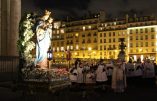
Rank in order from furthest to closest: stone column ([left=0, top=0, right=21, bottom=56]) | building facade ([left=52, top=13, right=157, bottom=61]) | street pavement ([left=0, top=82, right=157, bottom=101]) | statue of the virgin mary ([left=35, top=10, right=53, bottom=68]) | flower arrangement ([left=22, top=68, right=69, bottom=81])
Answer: building facade ([left=52, top=13, right=157, bottom=61]), stone column ([left=0, top=0, right=21, bottom=56]), statue of the virgin mary ([left=35, top=10, right=53, bottom=68]), street pavement ([left=0, top=82, right=157, bottom=101]), flower arrangement ([left=22, top=68, right=69, bottom=81])

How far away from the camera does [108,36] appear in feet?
449

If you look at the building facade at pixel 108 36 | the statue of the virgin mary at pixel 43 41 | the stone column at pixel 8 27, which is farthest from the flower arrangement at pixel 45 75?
the building facade at pixel 108 36

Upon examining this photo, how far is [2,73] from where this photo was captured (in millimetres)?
26391

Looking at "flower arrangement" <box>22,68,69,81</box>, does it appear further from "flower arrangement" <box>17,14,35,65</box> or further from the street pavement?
"flower arrangement" <box>17,14,35,65</box>

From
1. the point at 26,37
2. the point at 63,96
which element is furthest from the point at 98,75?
the point at 63,96

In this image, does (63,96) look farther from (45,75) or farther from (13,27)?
(13,27)

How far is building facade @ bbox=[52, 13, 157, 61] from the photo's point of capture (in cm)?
13012

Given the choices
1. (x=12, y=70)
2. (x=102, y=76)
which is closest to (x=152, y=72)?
(x=102, y=76)

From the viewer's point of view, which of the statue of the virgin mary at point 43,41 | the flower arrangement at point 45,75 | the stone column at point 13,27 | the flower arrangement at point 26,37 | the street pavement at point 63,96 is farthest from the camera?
the stone column at point 13,27

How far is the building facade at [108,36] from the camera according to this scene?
427 feet

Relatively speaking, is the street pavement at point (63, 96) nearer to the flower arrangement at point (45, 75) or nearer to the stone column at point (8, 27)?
the flower arrangement at point (45, 75)

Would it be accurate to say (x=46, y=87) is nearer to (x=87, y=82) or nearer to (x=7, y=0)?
(x=87, y=82)

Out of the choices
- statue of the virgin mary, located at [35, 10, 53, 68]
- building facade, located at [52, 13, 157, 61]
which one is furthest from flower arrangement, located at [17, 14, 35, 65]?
building facade, located at [52, 13, 157, 61]

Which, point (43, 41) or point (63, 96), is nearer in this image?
point (63, 96)
